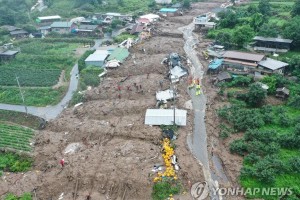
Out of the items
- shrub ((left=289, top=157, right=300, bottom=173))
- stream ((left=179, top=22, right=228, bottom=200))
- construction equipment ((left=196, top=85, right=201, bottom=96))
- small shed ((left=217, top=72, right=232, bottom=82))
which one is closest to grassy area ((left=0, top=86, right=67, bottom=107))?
stream ((left=179, top=22, right=228, bottom=200))

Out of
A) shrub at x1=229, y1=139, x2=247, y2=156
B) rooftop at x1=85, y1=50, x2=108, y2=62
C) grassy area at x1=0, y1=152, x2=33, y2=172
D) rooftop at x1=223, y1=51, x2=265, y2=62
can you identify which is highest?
rooftop at x1=223, y1=51, x2=265, y2=62

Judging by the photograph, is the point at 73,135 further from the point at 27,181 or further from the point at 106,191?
the point at 106,191

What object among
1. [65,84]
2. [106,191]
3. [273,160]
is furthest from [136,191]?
[65,84]

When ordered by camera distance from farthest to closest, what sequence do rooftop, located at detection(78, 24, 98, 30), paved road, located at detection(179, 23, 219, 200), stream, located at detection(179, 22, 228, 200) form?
1. rooftop, located at detection(78, 24, 98, 30)
2. paved road, located at detection(179, 23, 219, 200)
3. stream, located at detection(179, 22, 228, 200)

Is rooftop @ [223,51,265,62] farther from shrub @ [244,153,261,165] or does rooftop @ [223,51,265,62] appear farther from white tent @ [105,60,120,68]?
Answer: shrub @ [244,153,261,165]

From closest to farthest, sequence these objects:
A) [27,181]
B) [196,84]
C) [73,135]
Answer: [27,181]
[73,135]
[196,84]

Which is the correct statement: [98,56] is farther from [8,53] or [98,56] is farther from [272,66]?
[272,66]

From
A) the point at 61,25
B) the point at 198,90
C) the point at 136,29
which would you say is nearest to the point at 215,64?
the point at 198,90
